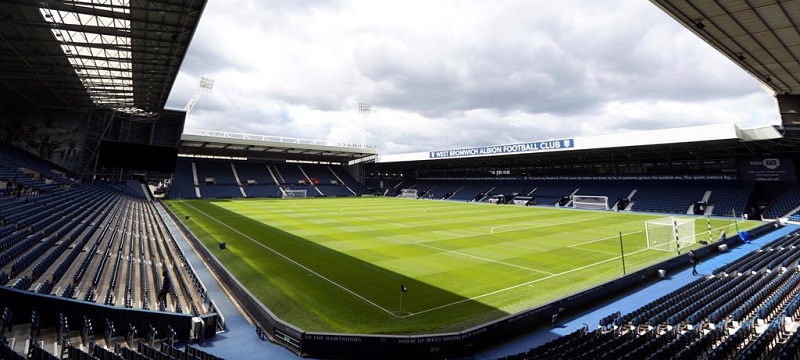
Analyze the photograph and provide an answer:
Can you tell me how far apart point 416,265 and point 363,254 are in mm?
3925

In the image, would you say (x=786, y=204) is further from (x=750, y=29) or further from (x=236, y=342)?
(x=236, y=342)

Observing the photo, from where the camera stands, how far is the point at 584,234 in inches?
1088

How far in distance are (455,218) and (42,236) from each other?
31676mm

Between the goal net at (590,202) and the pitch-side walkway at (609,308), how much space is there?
29.8 meters

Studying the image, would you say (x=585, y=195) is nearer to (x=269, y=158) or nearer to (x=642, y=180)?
(x=642, y=180)

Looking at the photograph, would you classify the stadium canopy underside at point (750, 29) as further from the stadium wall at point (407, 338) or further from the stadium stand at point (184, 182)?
the stadium stand at point (184, 182)

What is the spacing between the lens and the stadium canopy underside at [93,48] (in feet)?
58.1

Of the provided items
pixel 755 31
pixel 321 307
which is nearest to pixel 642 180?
pixel 755 31

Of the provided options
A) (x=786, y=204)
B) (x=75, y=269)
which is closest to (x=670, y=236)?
(x=786, y=204)

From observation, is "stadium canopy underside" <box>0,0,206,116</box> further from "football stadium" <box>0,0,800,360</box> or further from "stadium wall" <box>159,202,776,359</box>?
"stadium wall" <box>159,202,776,359</box>

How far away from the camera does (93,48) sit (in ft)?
75.0

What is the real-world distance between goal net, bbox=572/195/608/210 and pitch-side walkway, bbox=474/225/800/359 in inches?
1175

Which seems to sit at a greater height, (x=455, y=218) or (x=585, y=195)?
(x=585, y=195)

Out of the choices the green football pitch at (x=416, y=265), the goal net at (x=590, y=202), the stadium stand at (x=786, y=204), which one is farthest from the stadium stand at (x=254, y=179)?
the stadium stand at (x=786, y=204)
